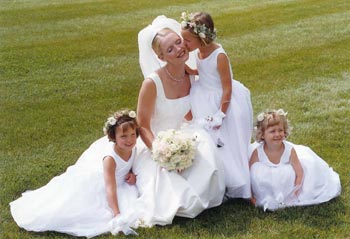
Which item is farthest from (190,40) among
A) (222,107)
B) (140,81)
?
(140,81)

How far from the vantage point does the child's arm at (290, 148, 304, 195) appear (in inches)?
221

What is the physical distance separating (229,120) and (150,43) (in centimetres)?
110

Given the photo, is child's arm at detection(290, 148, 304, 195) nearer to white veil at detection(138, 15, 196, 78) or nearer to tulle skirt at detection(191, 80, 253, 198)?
tulle skirt at detection(191, 80, 253, 198)

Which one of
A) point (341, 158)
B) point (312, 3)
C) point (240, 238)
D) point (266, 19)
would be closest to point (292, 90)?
point (341, 158)

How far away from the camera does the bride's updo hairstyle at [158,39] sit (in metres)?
5.64

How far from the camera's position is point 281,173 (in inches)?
220

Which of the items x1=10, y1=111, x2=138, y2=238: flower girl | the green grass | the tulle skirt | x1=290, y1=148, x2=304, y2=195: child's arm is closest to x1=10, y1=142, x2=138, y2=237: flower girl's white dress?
x1=10, y1=111, x2=138, y2=238: flower girl

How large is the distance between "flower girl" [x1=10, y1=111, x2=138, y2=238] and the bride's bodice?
32cm

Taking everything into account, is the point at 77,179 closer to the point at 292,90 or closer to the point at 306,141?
the point at 306,141

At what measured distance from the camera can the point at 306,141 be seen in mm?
7191

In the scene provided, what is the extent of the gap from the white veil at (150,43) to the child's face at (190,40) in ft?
1.01

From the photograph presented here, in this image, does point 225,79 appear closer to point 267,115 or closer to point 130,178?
point 267,115

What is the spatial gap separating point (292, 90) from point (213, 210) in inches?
165

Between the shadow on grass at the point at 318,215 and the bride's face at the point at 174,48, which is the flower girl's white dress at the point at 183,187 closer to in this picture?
the shadow on grass at the point at 318,215
